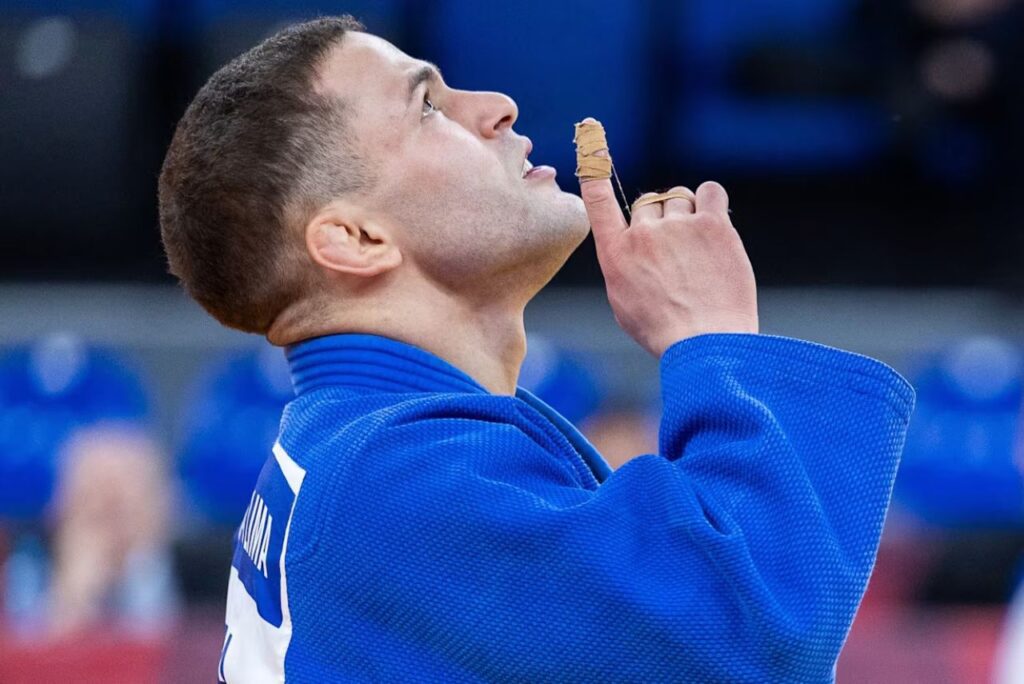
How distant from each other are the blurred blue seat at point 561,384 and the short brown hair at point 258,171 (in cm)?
358

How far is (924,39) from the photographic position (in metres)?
6.56

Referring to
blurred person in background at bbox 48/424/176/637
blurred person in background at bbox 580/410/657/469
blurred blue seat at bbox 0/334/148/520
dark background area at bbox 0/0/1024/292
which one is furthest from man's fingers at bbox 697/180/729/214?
dark background area at bbox 0/0/1024/292

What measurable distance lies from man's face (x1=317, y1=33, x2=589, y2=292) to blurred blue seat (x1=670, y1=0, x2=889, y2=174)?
4940 mm

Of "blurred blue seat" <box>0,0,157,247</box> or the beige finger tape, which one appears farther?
"blurred blue seat" <box>0,0,157,247</box>

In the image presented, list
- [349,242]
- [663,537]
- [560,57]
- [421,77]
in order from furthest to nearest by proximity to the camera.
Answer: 1. [560,57]
2. [421,77]
3. [349,242]
4. [663,537]

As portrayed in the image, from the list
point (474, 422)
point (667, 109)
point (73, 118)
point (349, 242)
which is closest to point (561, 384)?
point (667, 109)

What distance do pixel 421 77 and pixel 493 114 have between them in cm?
10

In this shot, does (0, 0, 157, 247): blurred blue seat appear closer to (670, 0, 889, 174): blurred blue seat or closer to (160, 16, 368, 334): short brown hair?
(670, 0, 889, 174): blurred blue seat

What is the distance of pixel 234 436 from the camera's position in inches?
221

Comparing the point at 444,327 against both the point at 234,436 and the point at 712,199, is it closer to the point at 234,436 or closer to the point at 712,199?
the point at 712,199

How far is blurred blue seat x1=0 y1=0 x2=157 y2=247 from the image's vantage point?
265 inches

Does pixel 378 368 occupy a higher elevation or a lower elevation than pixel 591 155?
lower

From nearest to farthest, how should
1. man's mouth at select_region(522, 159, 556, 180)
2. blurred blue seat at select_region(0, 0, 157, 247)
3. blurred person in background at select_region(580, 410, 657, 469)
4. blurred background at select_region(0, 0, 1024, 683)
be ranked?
1. man's mouth at select_region(522, 159, 556, 180)
2. blurred person in background at select_region(580, 410, 657, 469)
3. blurred background at select_region(0, 0, 1024, 683)
4. blurred blue seat at select_region(0, 0, 157, 247)

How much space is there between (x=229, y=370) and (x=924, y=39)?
317cm
